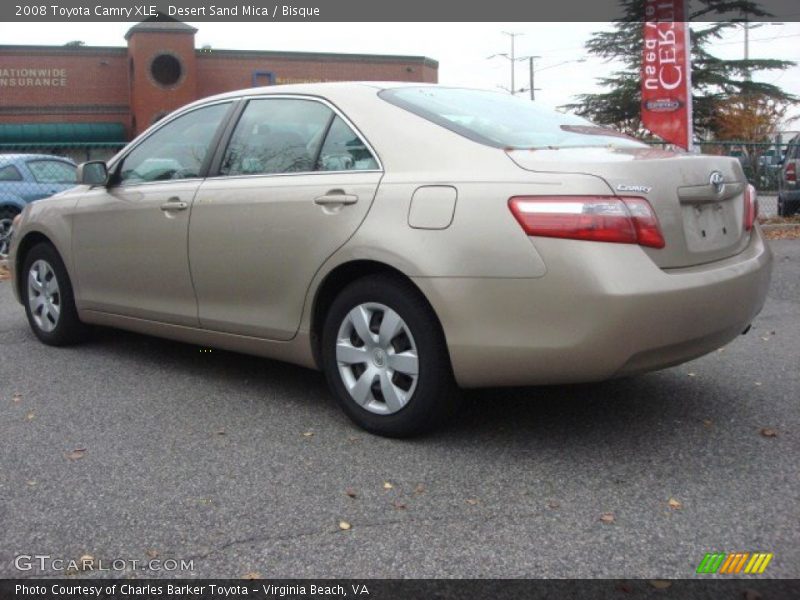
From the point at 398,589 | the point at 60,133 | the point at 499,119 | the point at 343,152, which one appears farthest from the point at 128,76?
the point at 398,589

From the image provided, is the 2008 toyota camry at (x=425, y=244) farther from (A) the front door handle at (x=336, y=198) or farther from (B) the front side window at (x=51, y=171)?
(B) the front side window at (x=51, y=171)

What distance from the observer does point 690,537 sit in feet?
9.74

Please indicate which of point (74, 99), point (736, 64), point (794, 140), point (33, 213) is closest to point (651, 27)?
point (794, 140)

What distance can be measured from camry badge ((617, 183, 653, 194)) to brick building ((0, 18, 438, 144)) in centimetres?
3936

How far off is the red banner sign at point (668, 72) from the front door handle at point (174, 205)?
8.98 m

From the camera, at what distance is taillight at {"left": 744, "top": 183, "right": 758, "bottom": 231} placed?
4.20 meters

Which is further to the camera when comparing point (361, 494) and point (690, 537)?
point (361, 494)

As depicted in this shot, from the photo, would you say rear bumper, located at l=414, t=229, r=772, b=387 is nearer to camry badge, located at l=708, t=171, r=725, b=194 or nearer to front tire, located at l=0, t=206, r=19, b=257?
camry badge, located at l=708, t=171, r=725, b=194

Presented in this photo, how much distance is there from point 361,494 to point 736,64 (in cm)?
3917

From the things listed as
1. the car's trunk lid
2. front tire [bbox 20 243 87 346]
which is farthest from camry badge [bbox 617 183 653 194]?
front tire [bbox 20 243 87 346]

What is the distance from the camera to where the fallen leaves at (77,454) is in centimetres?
387

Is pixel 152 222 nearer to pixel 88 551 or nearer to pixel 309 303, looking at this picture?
pixel 309 303

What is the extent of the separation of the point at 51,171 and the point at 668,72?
882 cm

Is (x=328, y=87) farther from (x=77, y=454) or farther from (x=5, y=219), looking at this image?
(x=5, y=219)
